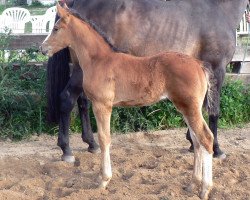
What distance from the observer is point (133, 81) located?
14.7 feet

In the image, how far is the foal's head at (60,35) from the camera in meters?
4.71

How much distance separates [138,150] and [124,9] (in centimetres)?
162

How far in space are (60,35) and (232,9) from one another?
2.34 meters

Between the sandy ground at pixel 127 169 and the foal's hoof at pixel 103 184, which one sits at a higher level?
the foal's hoof at pixel 103 184

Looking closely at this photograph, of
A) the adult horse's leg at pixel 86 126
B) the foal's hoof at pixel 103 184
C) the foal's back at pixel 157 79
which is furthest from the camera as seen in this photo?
the adult horse's leg at pixel 86 126

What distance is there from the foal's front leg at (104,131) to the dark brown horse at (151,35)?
1.03 m

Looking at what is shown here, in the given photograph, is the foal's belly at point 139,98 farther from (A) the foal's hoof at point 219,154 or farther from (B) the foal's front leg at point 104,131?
(A) the foal's hoof at point 219,154

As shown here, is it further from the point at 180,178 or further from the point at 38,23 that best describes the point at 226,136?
the point at 38,23

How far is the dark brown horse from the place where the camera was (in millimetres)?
5613

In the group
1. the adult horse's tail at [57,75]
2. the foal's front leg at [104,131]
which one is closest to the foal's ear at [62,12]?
the foal's front leg at [104,131]

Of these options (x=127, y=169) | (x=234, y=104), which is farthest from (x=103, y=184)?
(x=234, y=104)

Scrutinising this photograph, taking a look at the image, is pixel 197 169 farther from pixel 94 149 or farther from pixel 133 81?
pixel 94 149

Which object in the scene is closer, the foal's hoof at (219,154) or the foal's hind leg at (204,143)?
the foal's hind leg at (204,143)

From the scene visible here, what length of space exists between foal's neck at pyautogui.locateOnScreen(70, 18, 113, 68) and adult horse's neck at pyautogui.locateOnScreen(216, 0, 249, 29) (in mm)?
1926
